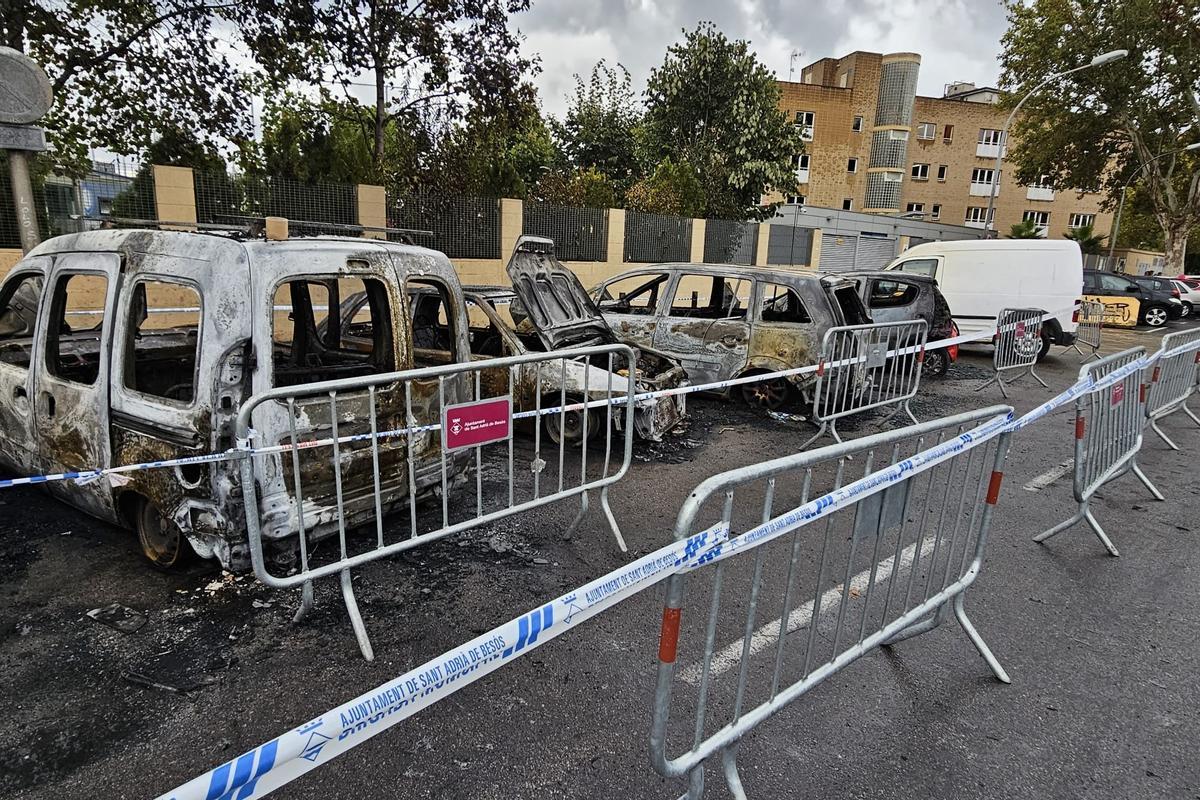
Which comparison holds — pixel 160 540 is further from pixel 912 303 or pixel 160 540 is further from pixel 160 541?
pixel 912 303

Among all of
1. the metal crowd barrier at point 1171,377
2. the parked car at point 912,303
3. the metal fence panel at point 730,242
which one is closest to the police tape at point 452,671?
the metal crowd barrier at point 1171,377

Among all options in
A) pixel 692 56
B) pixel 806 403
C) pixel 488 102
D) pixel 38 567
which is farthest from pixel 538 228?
pixel 38 567

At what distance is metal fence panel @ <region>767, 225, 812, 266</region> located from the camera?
22188mm

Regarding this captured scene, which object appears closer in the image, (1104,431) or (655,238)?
(1104,431)

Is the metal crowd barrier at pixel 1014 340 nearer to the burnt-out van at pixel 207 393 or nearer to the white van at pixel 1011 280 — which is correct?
the white van at pixel 1011 280

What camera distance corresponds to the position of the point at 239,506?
3068 mm

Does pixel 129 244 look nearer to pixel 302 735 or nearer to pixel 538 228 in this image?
pixel 302 735

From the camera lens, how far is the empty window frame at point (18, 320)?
4.04m

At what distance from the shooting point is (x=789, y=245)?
22.7 m

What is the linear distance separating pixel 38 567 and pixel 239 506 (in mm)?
1549

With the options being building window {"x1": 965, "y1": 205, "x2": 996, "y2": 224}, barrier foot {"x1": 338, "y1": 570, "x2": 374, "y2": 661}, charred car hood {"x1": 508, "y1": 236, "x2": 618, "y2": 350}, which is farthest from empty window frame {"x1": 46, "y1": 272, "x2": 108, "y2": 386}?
building window {"x1": 965, "y1": 205, "x2": 996, "y2": 224}

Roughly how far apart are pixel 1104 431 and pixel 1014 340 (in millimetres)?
5656

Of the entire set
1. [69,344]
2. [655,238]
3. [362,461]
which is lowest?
[362,461]

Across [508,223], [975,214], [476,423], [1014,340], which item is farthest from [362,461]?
[975,214]
